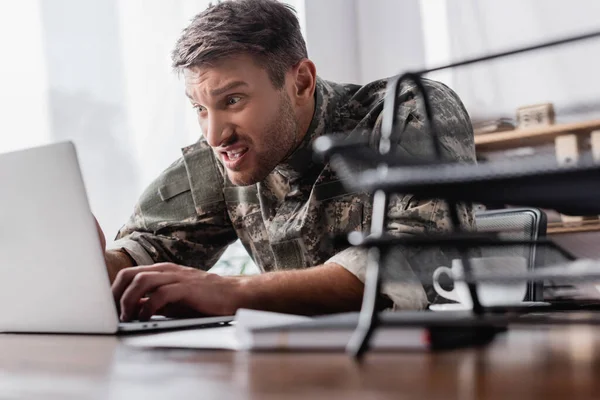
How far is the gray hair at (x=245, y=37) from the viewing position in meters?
1.52

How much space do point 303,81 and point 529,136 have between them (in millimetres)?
1324

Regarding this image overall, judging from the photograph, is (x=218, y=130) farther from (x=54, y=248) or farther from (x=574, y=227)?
(x=574, y=227)

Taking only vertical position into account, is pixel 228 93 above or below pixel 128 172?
above

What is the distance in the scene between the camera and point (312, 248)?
1533 mm

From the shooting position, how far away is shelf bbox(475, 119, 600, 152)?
8.73 ft

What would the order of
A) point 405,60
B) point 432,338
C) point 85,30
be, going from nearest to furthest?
point 432,338 < point 85,30 < point 405,60

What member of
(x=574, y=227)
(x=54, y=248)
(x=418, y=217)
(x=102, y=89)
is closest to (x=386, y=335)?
(x=54, y=248)

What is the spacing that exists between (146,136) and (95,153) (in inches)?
8.2

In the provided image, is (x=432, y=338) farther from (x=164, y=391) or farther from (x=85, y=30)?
(x=85, y=30)

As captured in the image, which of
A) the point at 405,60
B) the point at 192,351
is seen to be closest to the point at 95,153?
the point at 405,60

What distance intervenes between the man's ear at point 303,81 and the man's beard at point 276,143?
4cm

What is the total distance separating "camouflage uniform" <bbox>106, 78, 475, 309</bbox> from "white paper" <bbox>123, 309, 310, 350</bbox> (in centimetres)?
54

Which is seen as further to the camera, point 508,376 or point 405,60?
point 405,60

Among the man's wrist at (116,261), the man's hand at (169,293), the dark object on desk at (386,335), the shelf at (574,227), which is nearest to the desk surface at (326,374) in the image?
the dark object on desk at (386,335)
